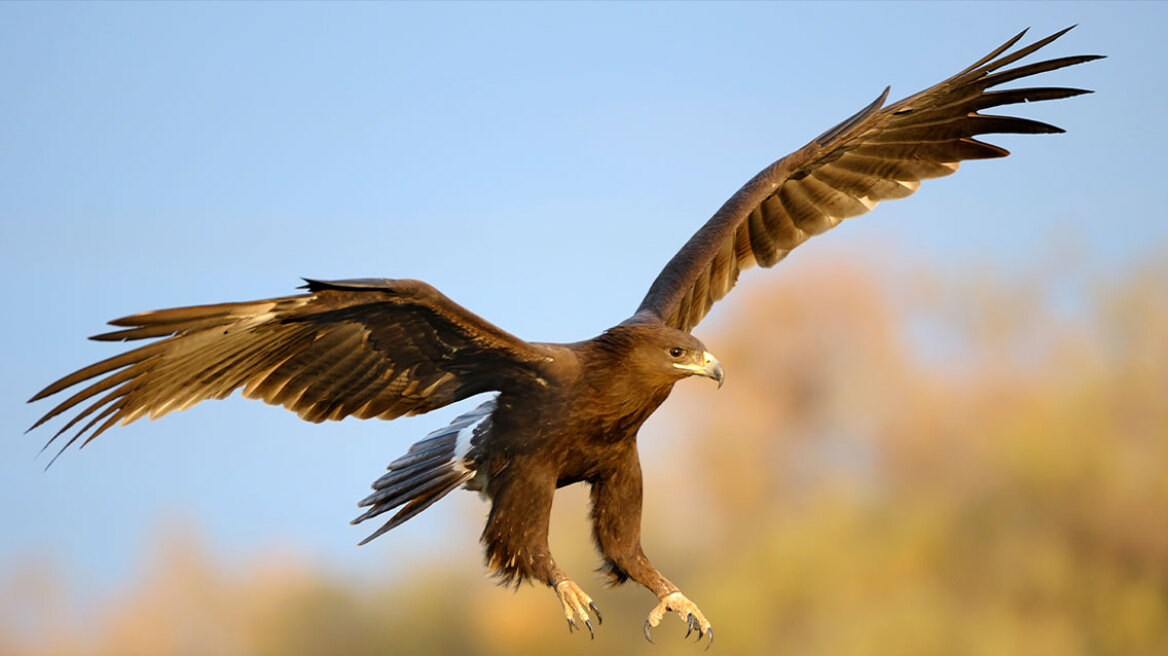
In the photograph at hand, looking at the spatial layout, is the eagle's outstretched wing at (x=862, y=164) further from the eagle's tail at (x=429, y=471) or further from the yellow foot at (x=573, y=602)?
the yellow foot at (x=573, y=602)

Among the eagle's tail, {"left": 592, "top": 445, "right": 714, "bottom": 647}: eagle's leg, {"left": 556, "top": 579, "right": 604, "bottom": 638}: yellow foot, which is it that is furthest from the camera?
the eagle's tail

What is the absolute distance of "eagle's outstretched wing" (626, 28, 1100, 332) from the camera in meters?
8.43

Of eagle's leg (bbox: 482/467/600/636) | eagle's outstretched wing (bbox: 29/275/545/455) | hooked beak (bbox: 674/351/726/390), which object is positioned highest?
eagle's outstretched wing (bbox: 29/275/545/455)

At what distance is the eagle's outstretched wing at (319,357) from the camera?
605 centimetres

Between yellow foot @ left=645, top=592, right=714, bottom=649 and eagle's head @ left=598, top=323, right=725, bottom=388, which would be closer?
eagle's head @ left=598, top=323, right=725, bottom=388

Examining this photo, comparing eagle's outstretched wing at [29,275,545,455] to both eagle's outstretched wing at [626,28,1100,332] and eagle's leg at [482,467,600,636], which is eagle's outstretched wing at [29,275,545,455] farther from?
eagle's outstretched wing at [626,28,1100,332]

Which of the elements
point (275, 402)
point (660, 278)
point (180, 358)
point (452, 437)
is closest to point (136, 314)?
point (180, 358)

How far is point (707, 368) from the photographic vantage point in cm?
626

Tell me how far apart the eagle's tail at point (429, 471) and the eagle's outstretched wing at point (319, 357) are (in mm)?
329

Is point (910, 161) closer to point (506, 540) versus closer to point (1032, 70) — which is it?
point (1032, 70)

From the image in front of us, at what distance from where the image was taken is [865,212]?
348 inches

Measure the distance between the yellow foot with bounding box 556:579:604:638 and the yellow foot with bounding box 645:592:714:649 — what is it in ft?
1.34

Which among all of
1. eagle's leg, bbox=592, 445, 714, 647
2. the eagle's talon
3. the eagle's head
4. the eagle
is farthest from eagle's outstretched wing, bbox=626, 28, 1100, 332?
the eagle's talon

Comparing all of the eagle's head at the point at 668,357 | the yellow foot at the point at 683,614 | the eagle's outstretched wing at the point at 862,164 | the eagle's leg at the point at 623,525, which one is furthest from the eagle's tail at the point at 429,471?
the eagle's outstretched wing at the point at 862,164
